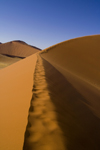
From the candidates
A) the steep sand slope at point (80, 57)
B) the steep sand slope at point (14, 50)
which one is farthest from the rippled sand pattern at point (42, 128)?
the steep sand slope at point (14, 50)

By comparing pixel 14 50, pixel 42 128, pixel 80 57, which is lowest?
pixel 42 128

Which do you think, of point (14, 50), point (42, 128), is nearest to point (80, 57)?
point (42, 128)

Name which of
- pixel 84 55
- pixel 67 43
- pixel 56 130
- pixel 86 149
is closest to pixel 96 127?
pixel 86 149

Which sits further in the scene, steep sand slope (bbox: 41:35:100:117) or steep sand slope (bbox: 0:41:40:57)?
steep sand slope (bbox: 0:41:40:57)

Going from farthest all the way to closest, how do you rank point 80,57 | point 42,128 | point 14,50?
point 14,50 < point 80,57 < point 42,128

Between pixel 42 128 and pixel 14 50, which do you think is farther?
pixel 14 50

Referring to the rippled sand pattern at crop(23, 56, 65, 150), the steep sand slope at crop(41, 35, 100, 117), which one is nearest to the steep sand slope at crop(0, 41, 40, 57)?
the steep sand slope at crop(41, 35, 100, 117)

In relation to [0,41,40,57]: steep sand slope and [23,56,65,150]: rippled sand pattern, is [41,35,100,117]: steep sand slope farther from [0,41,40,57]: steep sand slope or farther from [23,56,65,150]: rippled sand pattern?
[0,41,40,57]: steep sand slope

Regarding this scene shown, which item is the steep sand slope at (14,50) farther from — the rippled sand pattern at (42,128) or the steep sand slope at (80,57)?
the rippled sand pattern at (42,128)

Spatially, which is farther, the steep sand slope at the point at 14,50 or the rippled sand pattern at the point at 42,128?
the steep sand slope at the point at 14,50

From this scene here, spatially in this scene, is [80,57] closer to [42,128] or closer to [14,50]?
[42,128]

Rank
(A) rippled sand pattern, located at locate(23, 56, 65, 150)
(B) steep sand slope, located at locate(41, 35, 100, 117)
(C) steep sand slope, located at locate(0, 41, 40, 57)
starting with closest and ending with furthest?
(A) rippled sand pattern, located at locate(23, 56, 65, 150) < (B) steep sand slope, located at locate(41, 35, 100, 117) < (C) steep sand slope, located at locate(0, 41, 40, 57)

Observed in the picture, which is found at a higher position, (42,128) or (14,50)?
(14,50)

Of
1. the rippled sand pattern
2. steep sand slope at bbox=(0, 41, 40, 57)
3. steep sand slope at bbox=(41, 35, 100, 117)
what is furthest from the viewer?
steep sand slope at bbox=(0, 41, 40, 57)
